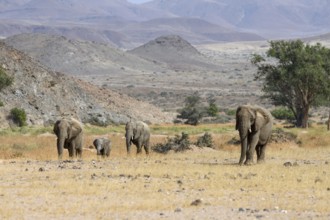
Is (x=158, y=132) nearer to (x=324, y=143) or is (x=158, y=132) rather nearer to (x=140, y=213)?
(x=324, y=143)

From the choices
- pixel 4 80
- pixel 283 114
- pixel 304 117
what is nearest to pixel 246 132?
pixel 304 117

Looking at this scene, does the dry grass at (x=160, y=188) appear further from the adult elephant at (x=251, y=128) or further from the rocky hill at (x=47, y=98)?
the rocky hill at (x=47, y=98)

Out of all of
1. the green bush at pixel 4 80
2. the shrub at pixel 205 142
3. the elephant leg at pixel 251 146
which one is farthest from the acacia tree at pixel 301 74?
the elephant leg at pixel 251 146

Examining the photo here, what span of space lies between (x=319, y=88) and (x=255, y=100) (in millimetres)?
66938

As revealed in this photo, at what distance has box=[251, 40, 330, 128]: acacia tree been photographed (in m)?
58.8

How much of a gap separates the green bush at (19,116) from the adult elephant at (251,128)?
3878cm

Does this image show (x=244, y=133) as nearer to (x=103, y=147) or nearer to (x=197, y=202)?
(x=197, y=202)

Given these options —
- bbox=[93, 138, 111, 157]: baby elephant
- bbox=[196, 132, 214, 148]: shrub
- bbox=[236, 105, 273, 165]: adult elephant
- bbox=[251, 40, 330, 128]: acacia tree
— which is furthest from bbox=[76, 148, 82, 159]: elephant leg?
bbox=[251, 40, 330, 128]: acacia tree

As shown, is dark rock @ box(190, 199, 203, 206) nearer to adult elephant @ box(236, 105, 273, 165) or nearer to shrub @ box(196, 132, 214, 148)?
adult elephant @ box(236, 105, 273, 165)

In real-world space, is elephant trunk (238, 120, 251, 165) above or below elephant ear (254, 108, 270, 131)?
below

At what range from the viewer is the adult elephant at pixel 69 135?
3238cm

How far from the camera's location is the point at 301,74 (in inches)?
2290

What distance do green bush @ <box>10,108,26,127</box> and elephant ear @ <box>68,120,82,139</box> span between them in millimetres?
32316

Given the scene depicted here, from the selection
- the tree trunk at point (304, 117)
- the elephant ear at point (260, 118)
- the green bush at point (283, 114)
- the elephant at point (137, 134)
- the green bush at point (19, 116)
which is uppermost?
the elephant ear at point (260, 118)
